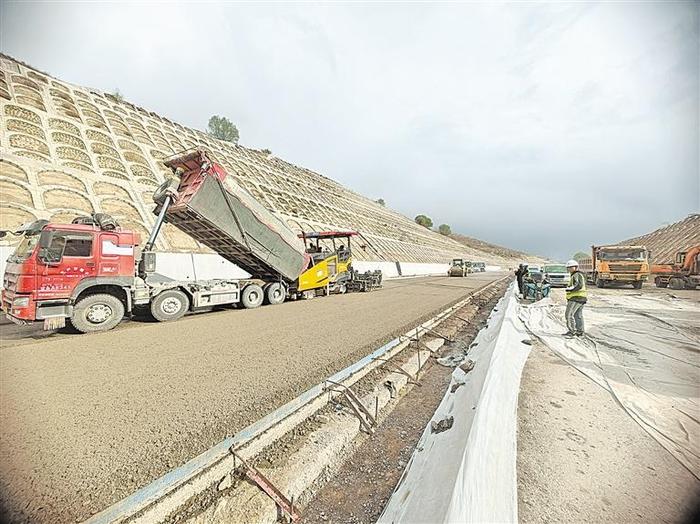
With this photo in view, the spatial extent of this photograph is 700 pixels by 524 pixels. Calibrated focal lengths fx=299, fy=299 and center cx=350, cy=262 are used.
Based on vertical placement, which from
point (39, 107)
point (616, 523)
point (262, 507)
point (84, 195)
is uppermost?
point (39, 107)

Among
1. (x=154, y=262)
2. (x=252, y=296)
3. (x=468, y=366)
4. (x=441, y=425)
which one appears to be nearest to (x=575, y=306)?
(x=468, y=366)

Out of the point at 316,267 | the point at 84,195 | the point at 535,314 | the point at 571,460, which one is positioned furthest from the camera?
the point at 84,195

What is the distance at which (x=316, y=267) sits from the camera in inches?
494

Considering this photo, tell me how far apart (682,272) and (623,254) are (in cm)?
330

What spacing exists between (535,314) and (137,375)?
874 cm

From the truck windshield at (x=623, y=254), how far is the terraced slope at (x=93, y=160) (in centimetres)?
1493

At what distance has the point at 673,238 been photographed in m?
31.8

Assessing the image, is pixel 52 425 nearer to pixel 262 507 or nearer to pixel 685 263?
pixel 262 507

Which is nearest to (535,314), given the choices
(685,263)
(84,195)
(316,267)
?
(316,267)

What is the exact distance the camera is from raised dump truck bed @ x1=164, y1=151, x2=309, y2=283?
337 inches

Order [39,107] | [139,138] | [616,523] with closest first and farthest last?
[616,523] → [39,107] → [139,138]

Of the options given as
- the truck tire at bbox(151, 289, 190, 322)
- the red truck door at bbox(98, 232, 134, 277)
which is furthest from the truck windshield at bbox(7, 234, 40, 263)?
the truck tire at bbox(151, 289, 190, 322)

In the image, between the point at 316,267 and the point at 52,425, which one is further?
the point at 316,267

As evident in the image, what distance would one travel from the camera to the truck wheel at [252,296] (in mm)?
10176
